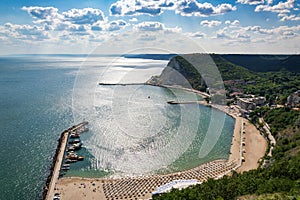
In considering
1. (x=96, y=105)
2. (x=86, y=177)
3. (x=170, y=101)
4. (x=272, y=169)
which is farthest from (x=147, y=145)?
(x=170, y=101)

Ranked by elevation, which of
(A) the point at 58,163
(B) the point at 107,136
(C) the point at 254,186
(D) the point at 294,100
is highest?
(D) the point at 294,100

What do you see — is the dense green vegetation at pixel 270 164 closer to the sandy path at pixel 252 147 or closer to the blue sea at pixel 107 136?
the sandy path at pixel 252 147

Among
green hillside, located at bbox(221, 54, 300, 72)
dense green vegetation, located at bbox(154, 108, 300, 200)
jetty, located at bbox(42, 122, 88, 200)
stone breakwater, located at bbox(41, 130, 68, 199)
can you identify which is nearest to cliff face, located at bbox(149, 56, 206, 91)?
green hillside, located at bbox(221, 54, 300, 72)

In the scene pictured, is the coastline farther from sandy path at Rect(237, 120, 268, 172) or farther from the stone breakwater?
the stone breakwater

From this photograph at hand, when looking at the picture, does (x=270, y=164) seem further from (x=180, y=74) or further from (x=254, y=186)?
(x=180, y=74)

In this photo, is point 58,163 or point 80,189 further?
point 58,163

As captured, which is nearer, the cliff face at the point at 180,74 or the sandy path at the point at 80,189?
the sandy path at the point at 80,189

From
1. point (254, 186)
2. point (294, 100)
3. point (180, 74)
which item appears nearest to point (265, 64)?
point (180, 74)

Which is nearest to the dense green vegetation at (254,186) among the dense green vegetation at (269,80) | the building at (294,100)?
the building at (294,100)

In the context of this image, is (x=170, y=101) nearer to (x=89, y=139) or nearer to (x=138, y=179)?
(x=89, y=139)

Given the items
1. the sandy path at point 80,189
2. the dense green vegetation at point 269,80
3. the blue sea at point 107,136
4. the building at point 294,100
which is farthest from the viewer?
the dense green vegetation at point 269,80
